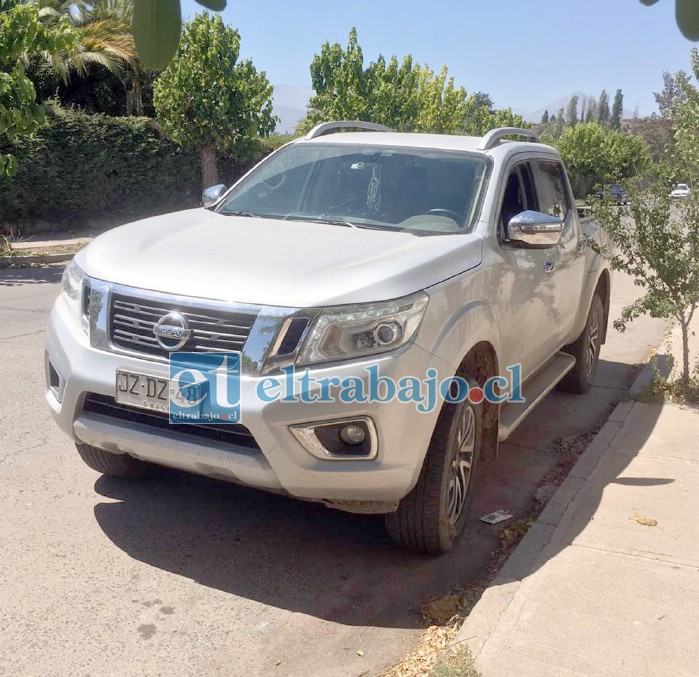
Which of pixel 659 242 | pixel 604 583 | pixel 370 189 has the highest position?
pixel 370 189

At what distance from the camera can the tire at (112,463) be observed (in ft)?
14.6

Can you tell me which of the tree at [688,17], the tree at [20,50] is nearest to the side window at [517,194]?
the tree at [688,17]

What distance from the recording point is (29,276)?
1337cm

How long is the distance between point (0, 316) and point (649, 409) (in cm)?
660

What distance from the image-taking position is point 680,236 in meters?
6.41

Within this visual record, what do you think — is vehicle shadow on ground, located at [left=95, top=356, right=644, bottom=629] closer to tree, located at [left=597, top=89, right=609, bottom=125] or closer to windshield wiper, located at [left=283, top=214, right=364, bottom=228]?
windshield wiper, located at [left=283, top=214, right=364, bottom=228]

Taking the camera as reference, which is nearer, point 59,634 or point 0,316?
point 59,634

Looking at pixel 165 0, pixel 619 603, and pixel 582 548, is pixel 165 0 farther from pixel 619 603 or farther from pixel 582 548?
pixel 582 548

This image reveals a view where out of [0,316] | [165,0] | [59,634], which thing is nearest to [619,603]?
[59,634]

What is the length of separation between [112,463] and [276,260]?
1.55 m

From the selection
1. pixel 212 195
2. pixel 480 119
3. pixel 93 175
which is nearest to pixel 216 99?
pixel 93 175

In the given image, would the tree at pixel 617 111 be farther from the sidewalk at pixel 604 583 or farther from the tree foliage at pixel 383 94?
the sidewalk at pixel 604 583

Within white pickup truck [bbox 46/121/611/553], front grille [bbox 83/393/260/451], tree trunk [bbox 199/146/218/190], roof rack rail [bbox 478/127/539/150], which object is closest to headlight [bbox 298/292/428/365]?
white pickup truck [bbox 46/121/611/553]

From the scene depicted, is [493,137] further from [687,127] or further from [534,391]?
[687,127]
